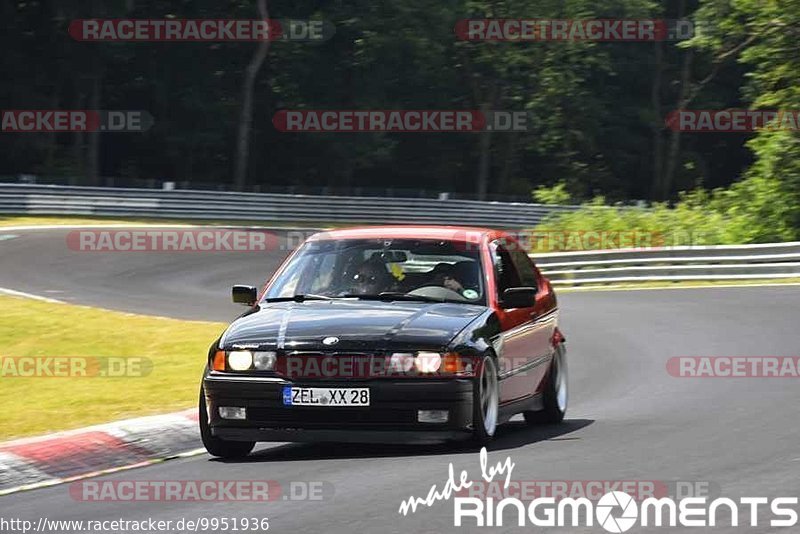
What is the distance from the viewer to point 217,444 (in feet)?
31.9

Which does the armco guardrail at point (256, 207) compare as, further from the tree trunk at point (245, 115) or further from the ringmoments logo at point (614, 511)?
the ringmoments logo at point (614, 511)

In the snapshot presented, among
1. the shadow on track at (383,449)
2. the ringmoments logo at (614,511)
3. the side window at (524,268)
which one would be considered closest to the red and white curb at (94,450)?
the shadow on track at (383,449)

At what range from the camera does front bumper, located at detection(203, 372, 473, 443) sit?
30.5 ft

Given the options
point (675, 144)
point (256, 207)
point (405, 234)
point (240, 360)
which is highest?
point (405, 234)

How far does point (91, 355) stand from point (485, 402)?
8.49 metres

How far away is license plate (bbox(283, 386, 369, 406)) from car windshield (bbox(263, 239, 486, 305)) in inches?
45.2

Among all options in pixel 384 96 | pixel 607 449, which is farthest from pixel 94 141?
pixel 607 449

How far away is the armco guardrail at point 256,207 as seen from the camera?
45469mm

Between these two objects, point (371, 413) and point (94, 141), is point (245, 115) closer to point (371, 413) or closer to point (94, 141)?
point (94, 141)

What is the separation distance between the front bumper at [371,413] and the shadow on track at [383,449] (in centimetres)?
22

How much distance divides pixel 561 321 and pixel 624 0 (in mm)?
47848

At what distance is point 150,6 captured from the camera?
61.8 m

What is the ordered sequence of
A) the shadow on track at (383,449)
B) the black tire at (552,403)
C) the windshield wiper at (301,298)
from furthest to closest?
the black tire at (552,403)
the windshield wiper at (301,298)
the shadow on track at (383,449)

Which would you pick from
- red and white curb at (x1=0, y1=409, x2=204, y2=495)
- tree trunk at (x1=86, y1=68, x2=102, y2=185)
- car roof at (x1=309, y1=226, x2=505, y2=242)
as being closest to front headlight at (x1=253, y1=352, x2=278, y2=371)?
red and white curb at (x1=0, y1=409, x2=204, y2=495)
